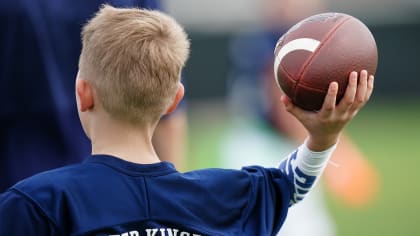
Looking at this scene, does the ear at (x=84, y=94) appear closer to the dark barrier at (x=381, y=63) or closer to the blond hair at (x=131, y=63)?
the blond hair at (x=131, y=63)

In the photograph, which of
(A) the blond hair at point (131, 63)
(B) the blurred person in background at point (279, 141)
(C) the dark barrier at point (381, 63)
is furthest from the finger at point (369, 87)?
(C) the dark barrier at point (381, 63)

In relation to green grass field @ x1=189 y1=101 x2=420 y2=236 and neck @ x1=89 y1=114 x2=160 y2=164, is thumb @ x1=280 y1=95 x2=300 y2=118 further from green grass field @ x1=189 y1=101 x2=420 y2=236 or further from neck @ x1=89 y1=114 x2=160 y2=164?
green grass field @ x1=189 y1=101 x2=420 y2=236

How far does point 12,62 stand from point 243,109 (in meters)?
8.32

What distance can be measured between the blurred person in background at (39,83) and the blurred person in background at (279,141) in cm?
314

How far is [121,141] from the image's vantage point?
8.96 ft

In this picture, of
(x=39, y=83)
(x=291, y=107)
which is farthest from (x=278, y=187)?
(x=39, y=83)

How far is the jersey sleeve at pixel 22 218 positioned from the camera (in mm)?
2506

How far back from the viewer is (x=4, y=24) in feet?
10.7

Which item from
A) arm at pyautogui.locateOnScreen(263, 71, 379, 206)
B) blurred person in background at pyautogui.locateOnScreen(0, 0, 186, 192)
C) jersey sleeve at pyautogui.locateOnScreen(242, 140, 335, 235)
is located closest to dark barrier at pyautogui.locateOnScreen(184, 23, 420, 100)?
arm at pyautogui.locateOnScreen(263, 71, 379, 206)

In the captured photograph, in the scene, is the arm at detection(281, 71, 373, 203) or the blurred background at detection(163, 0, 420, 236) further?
the blurred background at detection(163, 0, 420, 236)

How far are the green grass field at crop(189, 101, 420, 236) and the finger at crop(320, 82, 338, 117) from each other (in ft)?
16.3

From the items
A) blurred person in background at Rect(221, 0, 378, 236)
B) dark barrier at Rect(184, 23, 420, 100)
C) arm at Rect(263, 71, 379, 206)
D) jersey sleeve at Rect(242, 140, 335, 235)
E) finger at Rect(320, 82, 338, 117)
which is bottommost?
dark barrier at Rect(184, 23, 420, 100)

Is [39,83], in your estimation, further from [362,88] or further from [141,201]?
[362,88]

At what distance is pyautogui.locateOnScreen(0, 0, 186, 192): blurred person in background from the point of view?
3270 mm
